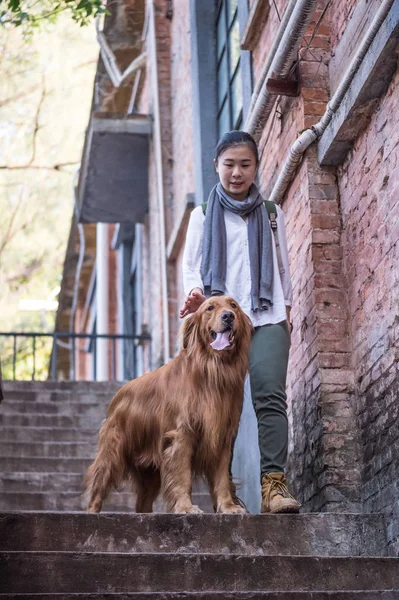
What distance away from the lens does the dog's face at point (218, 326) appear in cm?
623

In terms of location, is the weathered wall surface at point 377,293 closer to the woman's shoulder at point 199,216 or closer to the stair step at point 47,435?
the woman's shoulder at point 199,216

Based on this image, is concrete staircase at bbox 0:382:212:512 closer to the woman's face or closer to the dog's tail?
the dog's tail

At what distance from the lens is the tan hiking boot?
19.6 feet

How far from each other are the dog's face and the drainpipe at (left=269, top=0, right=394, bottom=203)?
1479 mm

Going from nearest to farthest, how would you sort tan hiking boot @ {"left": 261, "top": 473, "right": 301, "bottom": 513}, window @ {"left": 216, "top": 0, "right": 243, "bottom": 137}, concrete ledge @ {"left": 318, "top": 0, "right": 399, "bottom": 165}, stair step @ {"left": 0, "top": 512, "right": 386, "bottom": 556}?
stair step @ {"left": 0, "top": 512, "right": 386, "bottom": 556} → tan hiking boot @ {"left": 261, "top": 473, "right": 301, "bottom": 513} → concrete ledge @ {"left": 318, "top": 0, "right": 399, "bottom": 165} → window @ {"left": 216, "top": 0, "right": 243, "bottom": 137}

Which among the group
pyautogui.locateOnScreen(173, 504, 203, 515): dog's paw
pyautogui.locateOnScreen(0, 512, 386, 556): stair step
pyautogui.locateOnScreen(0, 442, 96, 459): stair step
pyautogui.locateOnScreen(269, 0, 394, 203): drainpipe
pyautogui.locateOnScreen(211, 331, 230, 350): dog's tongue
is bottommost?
pyautogui.locateOnScreen(0, 512, 386, 556): stair step

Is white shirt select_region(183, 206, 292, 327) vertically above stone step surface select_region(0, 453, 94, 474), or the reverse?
white shirt select_region(183, 206, 292, 327)

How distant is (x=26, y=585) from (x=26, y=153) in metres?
22.4

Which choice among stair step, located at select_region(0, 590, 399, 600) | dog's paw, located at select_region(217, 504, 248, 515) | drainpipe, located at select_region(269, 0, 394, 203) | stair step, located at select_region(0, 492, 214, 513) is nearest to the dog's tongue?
dog's paw, located at select_region(217, 504, 248, 515)

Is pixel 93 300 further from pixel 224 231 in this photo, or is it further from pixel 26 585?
pixel 26 585

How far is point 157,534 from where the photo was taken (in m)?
5.61

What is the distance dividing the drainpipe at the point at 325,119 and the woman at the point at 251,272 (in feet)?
2.10

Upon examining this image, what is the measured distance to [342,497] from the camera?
664 centimetres

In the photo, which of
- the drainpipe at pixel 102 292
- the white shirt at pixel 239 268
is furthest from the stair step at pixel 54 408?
the drainpipe at pixel 102 292
